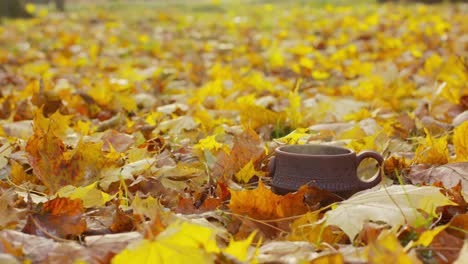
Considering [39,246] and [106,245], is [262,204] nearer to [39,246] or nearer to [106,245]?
[106,245]

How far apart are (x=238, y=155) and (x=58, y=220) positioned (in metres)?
0.60

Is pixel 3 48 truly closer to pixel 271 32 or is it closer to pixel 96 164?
pixel 271 32

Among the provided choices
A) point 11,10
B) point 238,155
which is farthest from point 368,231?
point 11,10

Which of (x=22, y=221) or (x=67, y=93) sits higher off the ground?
(x=22, y=221)

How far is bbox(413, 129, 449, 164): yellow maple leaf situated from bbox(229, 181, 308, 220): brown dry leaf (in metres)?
0.57

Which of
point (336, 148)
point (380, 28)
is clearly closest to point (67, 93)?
point (336, 148)

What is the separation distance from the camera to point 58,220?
1.49 meters

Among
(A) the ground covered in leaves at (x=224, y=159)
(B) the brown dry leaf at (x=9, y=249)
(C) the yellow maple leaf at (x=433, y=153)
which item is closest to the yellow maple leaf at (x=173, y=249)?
(A) the ground covered in leaves at (x=224, y=159)

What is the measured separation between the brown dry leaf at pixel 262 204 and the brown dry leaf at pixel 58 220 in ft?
1.10

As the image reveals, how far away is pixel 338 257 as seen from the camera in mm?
1155

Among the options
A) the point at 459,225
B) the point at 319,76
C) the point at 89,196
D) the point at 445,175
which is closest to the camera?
the point at 459,225

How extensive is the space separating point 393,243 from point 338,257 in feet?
0.31

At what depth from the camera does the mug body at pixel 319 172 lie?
5.67 ft

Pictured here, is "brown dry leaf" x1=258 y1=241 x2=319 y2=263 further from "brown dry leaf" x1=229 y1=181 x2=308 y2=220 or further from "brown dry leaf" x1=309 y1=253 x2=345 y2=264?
"brown dry leaf" x1=229 y1=181 x2=308 y2=220
